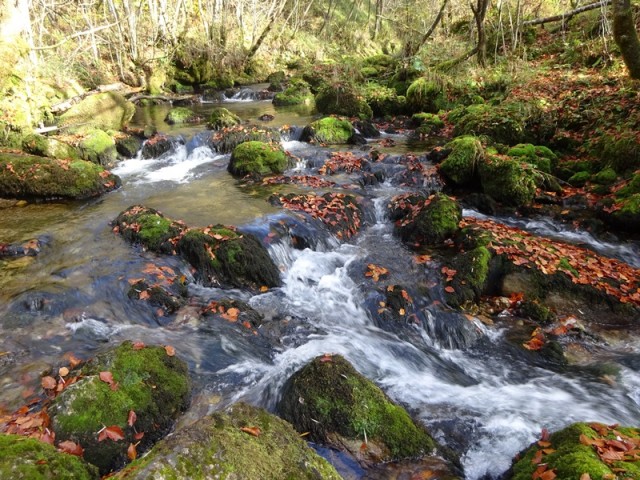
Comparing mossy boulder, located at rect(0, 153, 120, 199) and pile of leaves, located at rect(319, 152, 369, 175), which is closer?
mossy boulder, located at rect(0, 153, 120, 199)

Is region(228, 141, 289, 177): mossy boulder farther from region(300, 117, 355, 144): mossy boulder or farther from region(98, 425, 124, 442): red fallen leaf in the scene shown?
region(98, 425, 124, 442): red fallen leaf

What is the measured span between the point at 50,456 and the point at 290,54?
3445cm

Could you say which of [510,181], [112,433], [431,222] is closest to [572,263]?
[431,222]

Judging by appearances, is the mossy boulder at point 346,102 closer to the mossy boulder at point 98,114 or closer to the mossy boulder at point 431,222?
the mossy boulder at point 98,114

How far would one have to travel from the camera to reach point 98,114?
13703 mm

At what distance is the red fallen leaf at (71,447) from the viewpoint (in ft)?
10.3

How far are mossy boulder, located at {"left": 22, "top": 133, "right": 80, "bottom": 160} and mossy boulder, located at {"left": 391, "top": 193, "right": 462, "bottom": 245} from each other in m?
9.04

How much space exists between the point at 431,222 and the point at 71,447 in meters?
6.67

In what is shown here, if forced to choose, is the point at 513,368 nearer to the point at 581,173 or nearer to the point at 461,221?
the point at 461,221

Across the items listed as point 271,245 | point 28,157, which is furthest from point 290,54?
point 271,245

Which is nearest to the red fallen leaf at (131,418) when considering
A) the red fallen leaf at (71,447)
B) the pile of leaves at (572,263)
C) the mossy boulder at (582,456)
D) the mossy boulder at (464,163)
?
the red fallen leaf at (71,447)

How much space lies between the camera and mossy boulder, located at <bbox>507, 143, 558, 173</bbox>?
1007cm

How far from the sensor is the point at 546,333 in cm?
588

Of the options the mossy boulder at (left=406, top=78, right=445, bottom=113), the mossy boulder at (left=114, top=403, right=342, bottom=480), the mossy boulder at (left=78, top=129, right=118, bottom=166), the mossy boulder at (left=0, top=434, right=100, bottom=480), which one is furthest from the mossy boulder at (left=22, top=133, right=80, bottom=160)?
the mossy boulder at (left=406, top=78, right=445, bottom=113)
